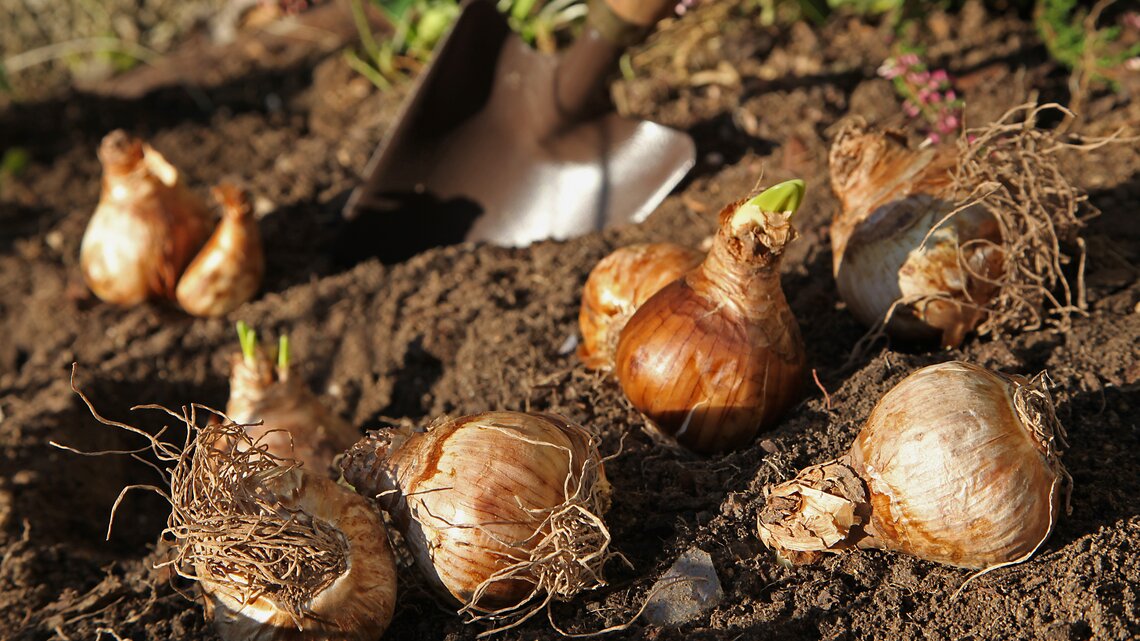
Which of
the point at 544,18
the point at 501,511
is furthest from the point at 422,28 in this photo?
the point at 501,511

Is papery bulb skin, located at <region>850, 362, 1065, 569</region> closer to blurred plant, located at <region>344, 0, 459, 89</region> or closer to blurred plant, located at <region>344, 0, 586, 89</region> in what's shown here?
blurred plant, located at <region>344, 0, 586, 89</region>

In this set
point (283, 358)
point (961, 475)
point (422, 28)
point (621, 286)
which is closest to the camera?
point (961, 475)

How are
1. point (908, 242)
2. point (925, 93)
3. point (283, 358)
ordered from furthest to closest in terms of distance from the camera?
point (925, 93) → point (283, 358) → point (908, 242)

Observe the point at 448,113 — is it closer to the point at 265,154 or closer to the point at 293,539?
the point at 265,154

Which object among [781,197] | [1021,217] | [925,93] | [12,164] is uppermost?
[781,197]

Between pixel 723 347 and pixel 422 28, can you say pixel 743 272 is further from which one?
pixel 422 28

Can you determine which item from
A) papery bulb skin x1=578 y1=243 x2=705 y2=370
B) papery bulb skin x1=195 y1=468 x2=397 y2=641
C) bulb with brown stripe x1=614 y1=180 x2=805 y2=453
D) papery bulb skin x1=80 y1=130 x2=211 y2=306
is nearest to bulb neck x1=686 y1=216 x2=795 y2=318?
bulb with brown stripe x1=614 y1=180 x2=805 y2=453
